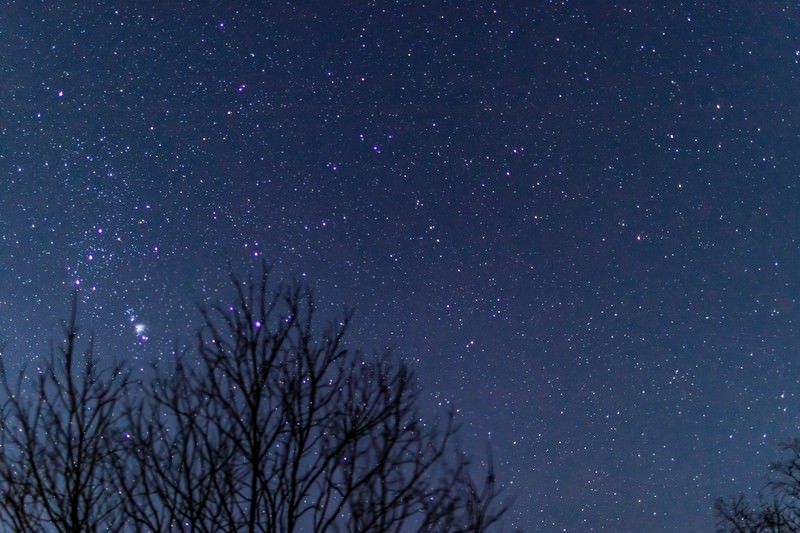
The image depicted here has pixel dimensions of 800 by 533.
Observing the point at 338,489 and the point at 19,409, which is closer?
the point at 338,489

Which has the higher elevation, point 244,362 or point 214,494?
point 244,362

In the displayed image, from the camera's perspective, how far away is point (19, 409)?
527 cm

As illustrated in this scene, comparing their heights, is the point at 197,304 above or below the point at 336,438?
above

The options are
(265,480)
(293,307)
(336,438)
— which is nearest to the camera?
(265,480)

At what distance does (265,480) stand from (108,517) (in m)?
1.48

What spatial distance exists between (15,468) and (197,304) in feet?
5.53

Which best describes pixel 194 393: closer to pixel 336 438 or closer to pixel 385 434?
pixel 336 438

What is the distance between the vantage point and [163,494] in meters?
4.57

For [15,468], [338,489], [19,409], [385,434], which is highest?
[19,409]

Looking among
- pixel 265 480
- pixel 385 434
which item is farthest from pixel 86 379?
pixel 385 434

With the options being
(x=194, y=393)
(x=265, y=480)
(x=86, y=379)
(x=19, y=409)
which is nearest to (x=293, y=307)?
(x=194, y=393)

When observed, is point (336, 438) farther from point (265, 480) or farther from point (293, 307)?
point (293, 307)

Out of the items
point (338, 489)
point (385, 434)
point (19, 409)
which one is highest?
point (19, 409)

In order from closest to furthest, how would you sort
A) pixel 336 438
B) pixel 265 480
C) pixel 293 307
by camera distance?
pixel 265 480, pixel 336 438, pixel 293 307
